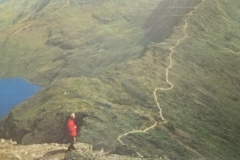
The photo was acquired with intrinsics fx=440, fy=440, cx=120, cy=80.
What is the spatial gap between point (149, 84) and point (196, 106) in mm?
16971

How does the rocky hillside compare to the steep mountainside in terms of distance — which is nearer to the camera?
the rocky hillside

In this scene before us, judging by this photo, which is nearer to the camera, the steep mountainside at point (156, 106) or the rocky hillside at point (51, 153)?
the rocky hillside at point (51, 153)

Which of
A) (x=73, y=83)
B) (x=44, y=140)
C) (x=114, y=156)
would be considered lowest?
(x=73, y=83)

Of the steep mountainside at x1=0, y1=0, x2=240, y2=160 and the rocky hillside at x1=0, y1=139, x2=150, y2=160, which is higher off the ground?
the rocky hillside at x1=0, y1=139, x2=150, y2=160

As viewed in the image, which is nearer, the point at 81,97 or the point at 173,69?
the point at 81,97

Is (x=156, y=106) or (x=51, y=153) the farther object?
(x=156, y=106)

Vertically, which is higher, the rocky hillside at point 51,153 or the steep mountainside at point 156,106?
the rocky hillside at point 51,153

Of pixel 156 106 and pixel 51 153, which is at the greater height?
pixel 51 153

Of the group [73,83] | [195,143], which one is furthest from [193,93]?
[73,83]

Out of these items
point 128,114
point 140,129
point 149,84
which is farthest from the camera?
point 149,84

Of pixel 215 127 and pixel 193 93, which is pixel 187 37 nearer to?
pixel 193 93

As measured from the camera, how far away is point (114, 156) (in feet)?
180

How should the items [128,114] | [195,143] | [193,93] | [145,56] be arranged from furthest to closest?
[145,56] < [193,93] < [195,143] < [128,114]

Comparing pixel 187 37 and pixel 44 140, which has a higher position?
pixel 44 140
